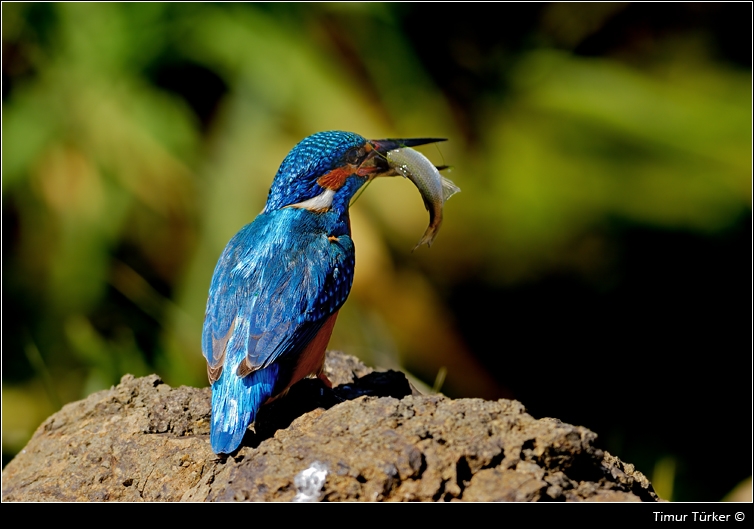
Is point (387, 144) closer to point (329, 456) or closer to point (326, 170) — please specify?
point (326, 170)

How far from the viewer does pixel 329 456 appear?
319 centimetres

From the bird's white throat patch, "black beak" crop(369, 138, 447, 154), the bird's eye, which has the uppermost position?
"black beak" crop(369, 138, 447, 154)

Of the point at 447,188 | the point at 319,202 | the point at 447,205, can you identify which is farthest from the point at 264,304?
the point at 447,205

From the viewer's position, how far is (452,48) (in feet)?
23.7

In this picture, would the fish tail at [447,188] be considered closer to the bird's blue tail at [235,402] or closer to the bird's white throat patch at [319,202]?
the bird's white throat patch at [319,202]

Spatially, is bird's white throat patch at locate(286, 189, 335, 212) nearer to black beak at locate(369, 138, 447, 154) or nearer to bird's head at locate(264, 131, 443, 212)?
bird's head at locate(264, 131, 443, 212)

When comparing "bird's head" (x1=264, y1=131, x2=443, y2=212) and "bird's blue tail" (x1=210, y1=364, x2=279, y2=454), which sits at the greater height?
"bird's head" (x1=264, y1=131, x2=443, y2=212)

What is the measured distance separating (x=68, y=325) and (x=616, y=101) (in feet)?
14.7

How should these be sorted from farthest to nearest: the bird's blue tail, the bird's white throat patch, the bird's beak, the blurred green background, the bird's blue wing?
the blurred green background < the bird's beak < the bird's white throat patch < the bird's blue wing < the bird's blue tail

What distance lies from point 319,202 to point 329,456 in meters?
1.70

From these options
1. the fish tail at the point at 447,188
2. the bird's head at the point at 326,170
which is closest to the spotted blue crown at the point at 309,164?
the bird's head at the point at 326,170

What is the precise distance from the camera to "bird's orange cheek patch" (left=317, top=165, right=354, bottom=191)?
457cm

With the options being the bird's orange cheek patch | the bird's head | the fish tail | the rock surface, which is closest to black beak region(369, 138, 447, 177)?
the bird's head

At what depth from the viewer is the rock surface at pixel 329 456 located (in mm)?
3098
